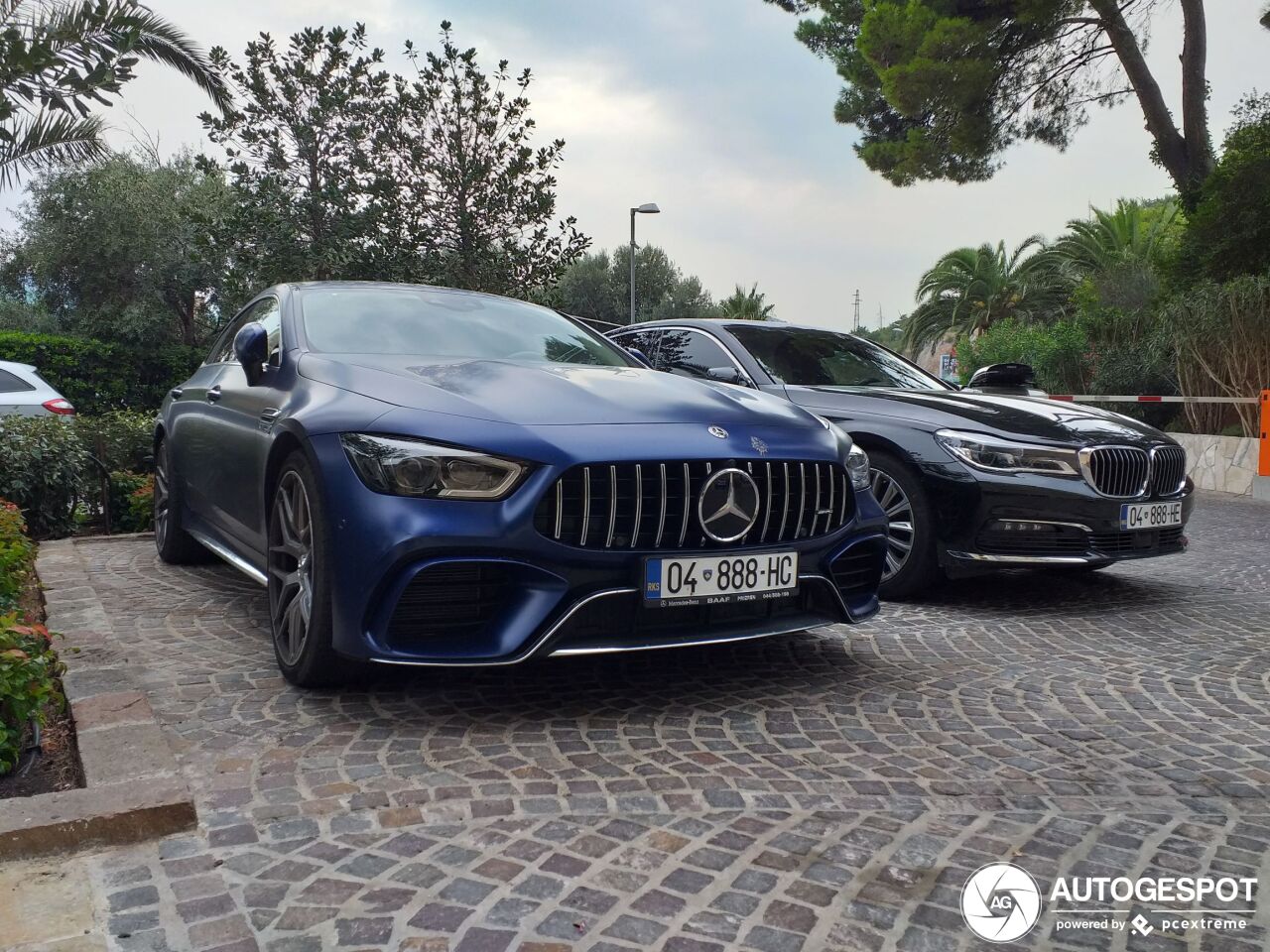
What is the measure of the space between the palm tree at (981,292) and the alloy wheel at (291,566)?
3769 cm

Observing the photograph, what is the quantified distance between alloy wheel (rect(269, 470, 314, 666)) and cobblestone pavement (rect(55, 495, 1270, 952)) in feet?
0.63

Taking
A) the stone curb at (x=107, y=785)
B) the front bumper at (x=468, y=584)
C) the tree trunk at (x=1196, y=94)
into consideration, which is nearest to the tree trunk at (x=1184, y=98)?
the tree trunk at (x=1196, y=94)

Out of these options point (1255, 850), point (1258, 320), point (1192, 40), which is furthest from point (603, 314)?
point (1255, 850)

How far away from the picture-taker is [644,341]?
21.9ft

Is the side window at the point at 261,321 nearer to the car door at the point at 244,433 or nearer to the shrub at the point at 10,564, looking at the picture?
the car door at the point at 244,433

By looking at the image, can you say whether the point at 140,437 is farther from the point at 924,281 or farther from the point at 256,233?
the point at 924,281

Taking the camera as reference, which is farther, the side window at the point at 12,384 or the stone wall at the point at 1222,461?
the stone wall at the point at 1222,461

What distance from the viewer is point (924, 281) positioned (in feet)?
138

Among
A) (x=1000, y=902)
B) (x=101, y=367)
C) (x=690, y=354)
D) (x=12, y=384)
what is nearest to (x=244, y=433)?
(x=690, y=354)

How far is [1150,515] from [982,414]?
905 mm

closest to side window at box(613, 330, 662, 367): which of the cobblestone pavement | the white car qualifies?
the cobblestone pavement

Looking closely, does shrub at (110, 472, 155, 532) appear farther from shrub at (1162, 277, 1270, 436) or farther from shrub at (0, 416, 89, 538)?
shrub at (1162, 277, 1270, 436)

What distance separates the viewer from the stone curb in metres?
2.37

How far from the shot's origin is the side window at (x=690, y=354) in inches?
236
